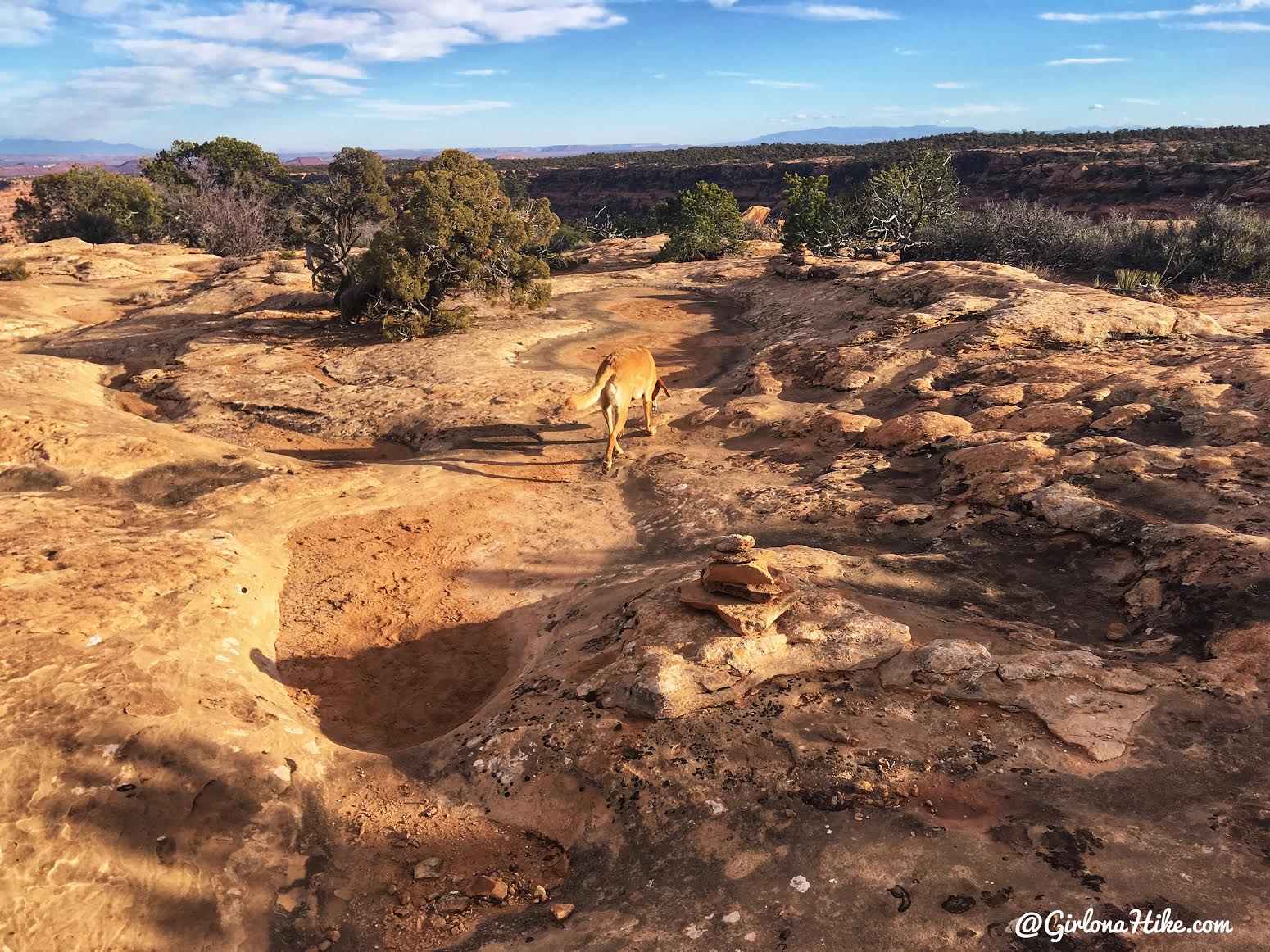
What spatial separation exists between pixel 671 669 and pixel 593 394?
667 centimetres

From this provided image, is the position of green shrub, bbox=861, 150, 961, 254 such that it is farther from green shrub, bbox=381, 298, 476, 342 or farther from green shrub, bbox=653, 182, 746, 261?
green shrub, bbox=381, 298, 476, 342

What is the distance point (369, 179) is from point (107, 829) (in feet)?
102

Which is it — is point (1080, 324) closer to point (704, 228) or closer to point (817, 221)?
point (817, 221)

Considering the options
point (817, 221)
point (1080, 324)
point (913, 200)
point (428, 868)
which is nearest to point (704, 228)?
point (817, 221)

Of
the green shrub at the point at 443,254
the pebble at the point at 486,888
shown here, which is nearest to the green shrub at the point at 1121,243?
the green shrub at the point at 443,254

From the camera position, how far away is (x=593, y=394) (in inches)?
444

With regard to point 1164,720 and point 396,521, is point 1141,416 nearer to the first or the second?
point 1164,720

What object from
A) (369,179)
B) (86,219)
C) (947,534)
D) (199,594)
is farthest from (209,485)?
(86,219)

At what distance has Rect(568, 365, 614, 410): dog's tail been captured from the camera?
10.8m

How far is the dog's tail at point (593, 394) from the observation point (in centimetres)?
1082

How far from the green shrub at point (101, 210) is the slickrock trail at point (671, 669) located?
3749cm

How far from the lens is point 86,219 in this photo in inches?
1630

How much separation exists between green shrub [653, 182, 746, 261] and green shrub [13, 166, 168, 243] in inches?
1281

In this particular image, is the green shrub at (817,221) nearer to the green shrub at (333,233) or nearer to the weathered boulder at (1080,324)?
the weathered boulder at (1080,324)
